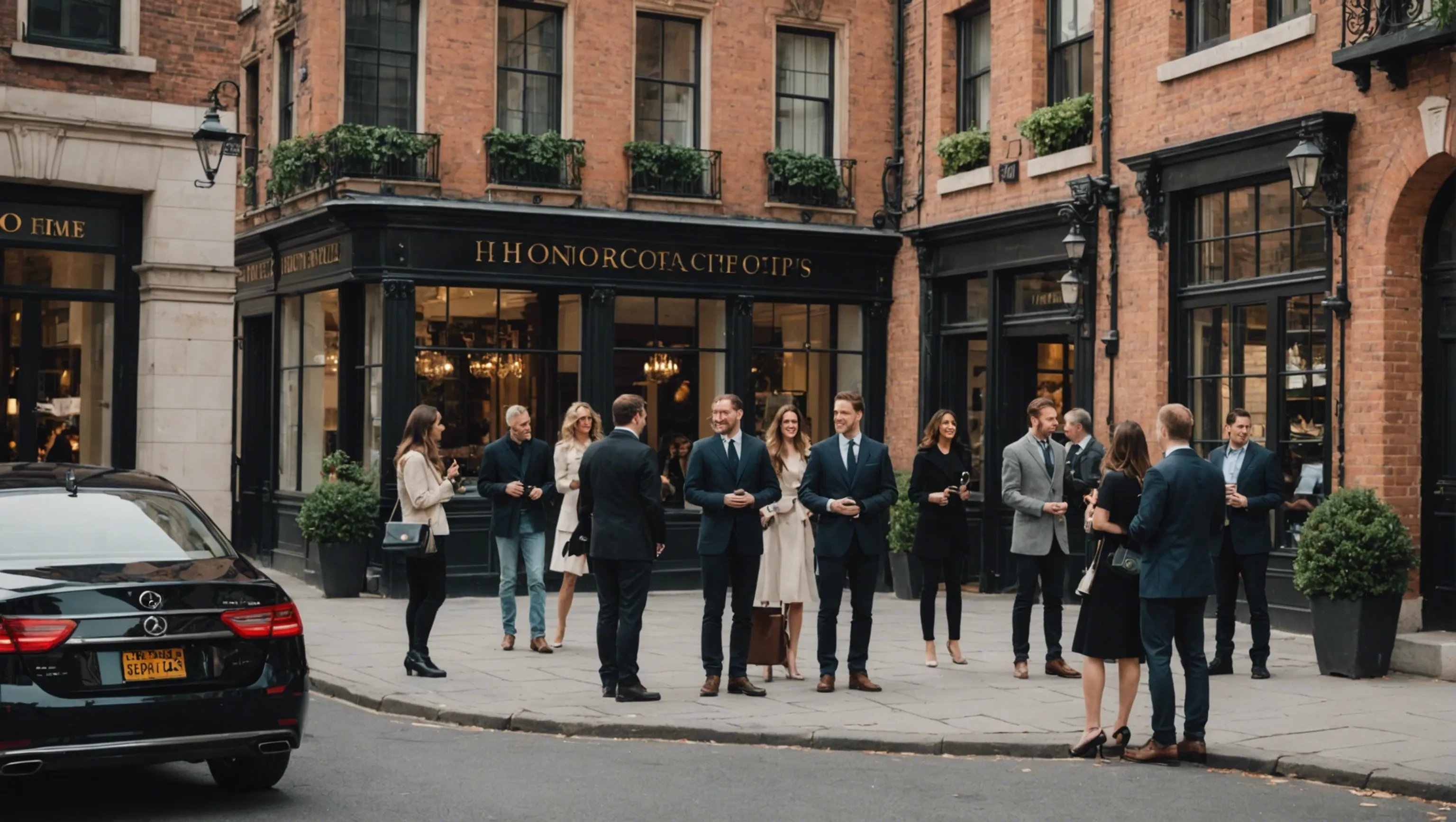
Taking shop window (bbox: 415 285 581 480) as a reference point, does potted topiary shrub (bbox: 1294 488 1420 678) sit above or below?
below

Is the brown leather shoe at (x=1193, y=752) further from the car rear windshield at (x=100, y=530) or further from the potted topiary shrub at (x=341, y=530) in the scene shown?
the potted topiary shrub at (x=341, y=530)

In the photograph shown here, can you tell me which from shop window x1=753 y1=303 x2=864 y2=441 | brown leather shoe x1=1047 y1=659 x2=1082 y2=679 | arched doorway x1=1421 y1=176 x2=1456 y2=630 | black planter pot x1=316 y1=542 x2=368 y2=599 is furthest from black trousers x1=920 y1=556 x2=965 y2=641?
shop window x1=753 y1=303 x2=864 y2=441

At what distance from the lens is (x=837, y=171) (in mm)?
21094

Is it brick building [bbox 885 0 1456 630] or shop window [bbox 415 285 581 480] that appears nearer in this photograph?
brick building [bbox 885 0 1456 630]

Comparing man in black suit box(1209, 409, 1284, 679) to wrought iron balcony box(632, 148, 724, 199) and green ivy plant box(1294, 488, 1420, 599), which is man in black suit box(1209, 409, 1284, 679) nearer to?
green ivy plant box(1294, 488, 1420, 599)

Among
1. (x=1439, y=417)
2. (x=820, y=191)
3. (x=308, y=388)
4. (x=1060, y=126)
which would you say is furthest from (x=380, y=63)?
(x=1439, y=417)

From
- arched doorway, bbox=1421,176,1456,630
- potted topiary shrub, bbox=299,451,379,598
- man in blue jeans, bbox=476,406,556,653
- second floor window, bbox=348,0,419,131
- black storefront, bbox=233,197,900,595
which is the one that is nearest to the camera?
arched doorway, bbox=1421,176,1456,630

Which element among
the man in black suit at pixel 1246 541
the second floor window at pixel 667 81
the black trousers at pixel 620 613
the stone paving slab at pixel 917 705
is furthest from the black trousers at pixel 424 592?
the second floor window at pixel 667 81

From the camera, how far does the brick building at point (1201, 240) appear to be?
13.8m

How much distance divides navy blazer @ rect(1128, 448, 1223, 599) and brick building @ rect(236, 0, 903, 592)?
11.0m

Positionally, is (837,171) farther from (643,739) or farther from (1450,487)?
(643,739)

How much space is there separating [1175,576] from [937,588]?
3.71 m

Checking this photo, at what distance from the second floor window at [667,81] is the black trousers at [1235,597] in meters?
9.66

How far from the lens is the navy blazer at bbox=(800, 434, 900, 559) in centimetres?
1164
